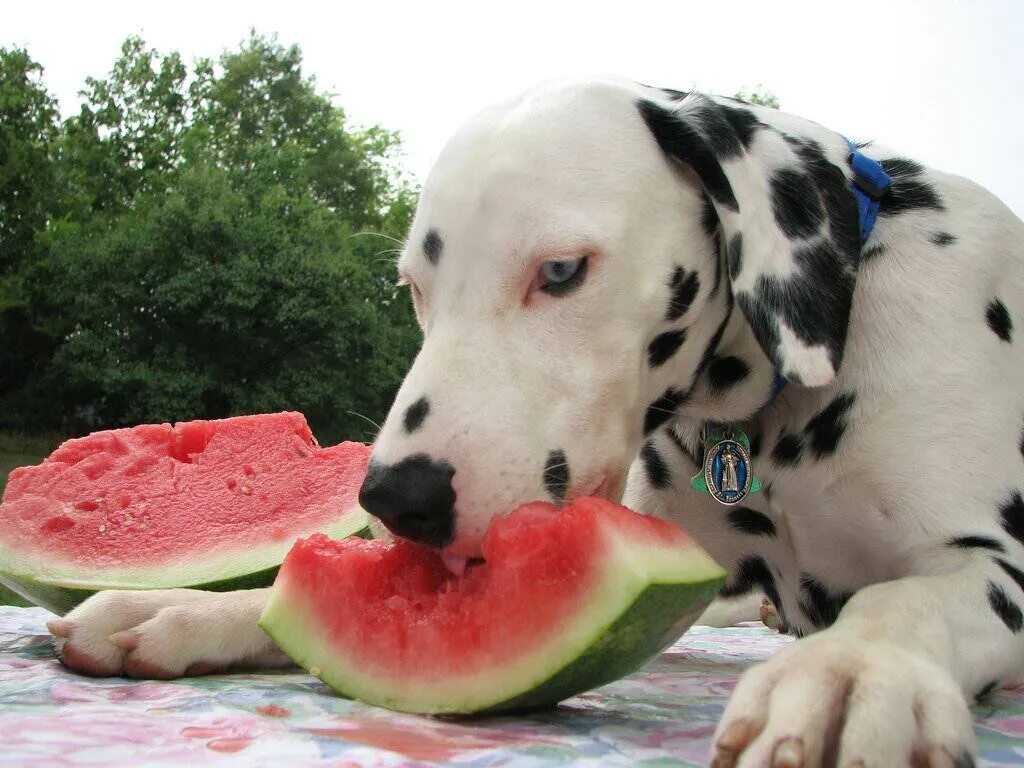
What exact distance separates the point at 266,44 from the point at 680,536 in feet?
127

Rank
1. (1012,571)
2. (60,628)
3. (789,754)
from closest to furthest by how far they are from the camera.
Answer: (789,754) < (1012,571) < (60,628)

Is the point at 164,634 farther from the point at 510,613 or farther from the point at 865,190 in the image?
the point at 865,190

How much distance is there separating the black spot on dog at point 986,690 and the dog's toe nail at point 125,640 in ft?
4.78

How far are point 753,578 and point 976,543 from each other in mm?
754

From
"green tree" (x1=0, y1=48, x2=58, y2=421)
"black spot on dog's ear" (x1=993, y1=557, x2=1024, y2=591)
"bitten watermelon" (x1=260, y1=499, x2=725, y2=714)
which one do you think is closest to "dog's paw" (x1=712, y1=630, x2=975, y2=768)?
"bitten watermelon" (x1=260, y1=499, x2=725, y2=714)

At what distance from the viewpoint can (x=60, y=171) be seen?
2744 centimetres

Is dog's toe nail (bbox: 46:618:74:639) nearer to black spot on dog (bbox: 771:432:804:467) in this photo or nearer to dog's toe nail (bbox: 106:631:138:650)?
dog's toe nail (bbox: 106:631:138:650)

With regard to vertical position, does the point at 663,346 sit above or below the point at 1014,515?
above

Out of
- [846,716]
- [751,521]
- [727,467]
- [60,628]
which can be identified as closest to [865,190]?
[727,467]

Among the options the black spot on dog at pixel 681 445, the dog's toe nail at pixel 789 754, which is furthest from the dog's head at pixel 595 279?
the dog's toe nail at pixel 789 754

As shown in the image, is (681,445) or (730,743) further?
(681,445)

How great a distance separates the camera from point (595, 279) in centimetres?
193

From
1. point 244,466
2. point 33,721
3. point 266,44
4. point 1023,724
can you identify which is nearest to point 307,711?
point 33,721

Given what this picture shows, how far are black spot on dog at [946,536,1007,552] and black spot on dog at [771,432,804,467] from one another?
37 centimetres
